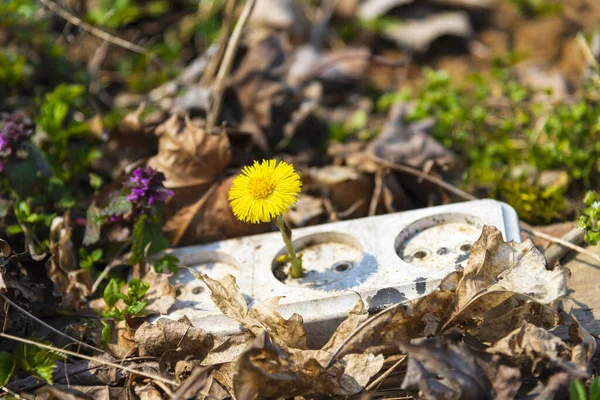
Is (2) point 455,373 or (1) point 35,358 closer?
(2) point 455,373

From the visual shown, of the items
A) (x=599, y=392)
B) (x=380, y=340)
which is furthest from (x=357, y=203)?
(x=599, y=392)

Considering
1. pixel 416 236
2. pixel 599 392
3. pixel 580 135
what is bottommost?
pixel 599 392

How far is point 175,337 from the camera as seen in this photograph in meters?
2.06

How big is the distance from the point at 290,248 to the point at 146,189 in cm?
60

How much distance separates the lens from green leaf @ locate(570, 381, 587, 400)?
62.4 inches

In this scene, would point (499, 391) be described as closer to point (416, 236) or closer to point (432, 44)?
point (416, 236)

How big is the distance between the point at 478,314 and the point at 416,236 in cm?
54

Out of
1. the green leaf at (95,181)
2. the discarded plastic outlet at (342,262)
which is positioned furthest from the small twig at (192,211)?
the green leaf at (95,181)

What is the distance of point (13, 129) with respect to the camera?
8.39 feet

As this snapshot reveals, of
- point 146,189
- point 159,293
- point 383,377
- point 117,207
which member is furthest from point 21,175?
point 383,377

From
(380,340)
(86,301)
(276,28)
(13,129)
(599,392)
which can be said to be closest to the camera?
(599,392)

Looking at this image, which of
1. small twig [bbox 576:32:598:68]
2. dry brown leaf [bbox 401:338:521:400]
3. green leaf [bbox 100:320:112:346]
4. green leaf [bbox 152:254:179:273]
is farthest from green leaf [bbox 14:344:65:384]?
small twig [bbox 576:32:598:68]

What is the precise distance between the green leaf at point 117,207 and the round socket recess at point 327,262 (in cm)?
60

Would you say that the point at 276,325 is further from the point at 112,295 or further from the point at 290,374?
the point at 112,295
